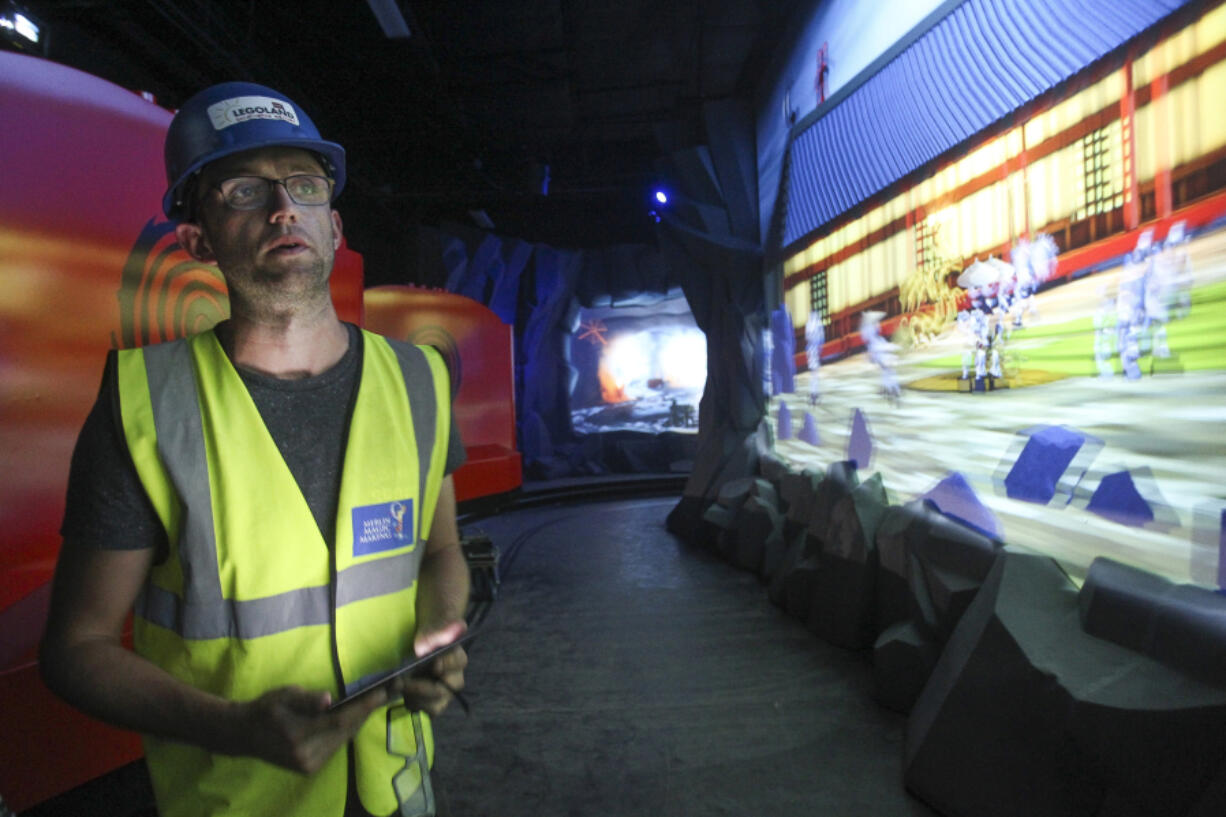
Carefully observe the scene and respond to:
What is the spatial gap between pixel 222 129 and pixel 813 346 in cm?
341

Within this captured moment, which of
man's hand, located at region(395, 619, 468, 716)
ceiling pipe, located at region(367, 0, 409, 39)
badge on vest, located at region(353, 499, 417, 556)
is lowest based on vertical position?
man's hand, located at region(395, 619, 468, 716)

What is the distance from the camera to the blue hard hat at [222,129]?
81cm

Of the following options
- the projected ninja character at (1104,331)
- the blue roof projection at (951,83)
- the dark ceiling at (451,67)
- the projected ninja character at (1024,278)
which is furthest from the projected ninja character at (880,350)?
the dark ceiling at (451,67)

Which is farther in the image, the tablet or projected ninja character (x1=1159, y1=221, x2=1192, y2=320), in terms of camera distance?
projected ninja character (x1=1159, y1=221, x2=1192, y2=320)

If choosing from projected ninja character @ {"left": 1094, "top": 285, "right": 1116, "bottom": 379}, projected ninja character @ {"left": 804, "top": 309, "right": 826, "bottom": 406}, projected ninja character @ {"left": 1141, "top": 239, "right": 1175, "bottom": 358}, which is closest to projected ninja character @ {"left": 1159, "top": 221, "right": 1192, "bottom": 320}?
projected ninja character @ {"left": 1141, "top": 239, "right": 1175, "bottom": 358}

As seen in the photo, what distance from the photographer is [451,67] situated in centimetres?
530

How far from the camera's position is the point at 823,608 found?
3164 millimetres

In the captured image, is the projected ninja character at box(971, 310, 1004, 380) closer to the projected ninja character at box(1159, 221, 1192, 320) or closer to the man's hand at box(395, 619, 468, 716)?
the projected ninja character at box(1159, 221, 1192, 320)

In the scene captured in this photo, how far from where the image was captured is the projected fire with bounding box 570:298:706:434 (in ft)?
41.8

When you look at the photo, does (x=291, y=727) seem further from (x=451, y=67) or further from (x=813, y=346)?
(x=451, y=67)

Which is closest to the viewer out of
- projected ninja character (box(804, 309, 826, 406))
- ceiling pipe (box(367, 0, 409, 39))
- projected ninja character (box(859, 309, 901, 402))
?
projected ninja character (box(859, 309, 901, 402))

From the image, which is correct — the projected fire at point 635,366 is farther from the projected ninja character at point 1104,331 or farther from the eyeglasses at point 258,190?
the eyeglasses at point 258,190

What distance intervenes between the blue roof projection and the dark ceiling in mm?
1694

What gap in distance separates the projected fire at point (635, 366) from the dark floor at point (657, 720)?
883 centimetres
